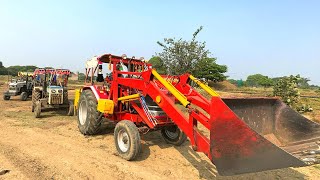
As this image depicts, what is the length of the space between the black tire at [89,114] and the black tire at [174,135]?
1.78 m

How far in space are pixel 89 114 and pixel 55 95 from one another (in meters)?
4.22

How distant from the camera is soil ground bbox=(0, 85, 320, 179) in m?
5.12

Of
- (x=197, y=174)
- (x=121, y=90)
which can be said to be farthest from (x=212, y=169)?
(x=121, y=90)

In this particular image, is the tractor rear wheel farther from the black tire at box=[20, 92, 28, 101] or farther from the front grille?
the front grille

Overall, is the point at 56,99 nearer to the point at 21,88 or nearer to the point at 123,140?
the point at 123,140

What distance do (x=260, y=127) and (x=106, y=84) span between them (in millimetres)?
4281

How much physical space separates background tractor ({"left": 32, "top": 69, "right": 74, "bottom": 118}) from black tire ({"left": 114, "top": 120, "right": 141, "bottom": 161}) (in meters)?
5.69

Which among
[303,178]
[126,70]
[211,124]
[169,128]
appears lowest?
[303,178]

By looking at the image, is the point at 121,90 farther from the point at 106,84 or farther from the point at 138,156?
the point at 138,156

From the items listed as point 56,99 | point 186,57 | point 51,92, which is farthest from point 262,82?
point 51,92

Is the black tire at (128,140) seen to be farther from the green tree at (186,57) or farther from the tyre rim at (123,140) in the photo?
the green tree at (186,57)

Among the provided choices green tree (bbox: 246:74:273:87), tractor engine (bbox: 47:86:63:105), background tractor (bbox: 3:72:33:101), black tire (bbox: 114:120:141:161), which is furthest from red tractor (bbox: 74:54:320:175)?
green tree (bbox: 246:74:273:87)

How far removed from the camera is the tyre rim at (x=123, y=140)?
240 inches

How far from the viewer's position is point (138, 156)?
614 centimetres
